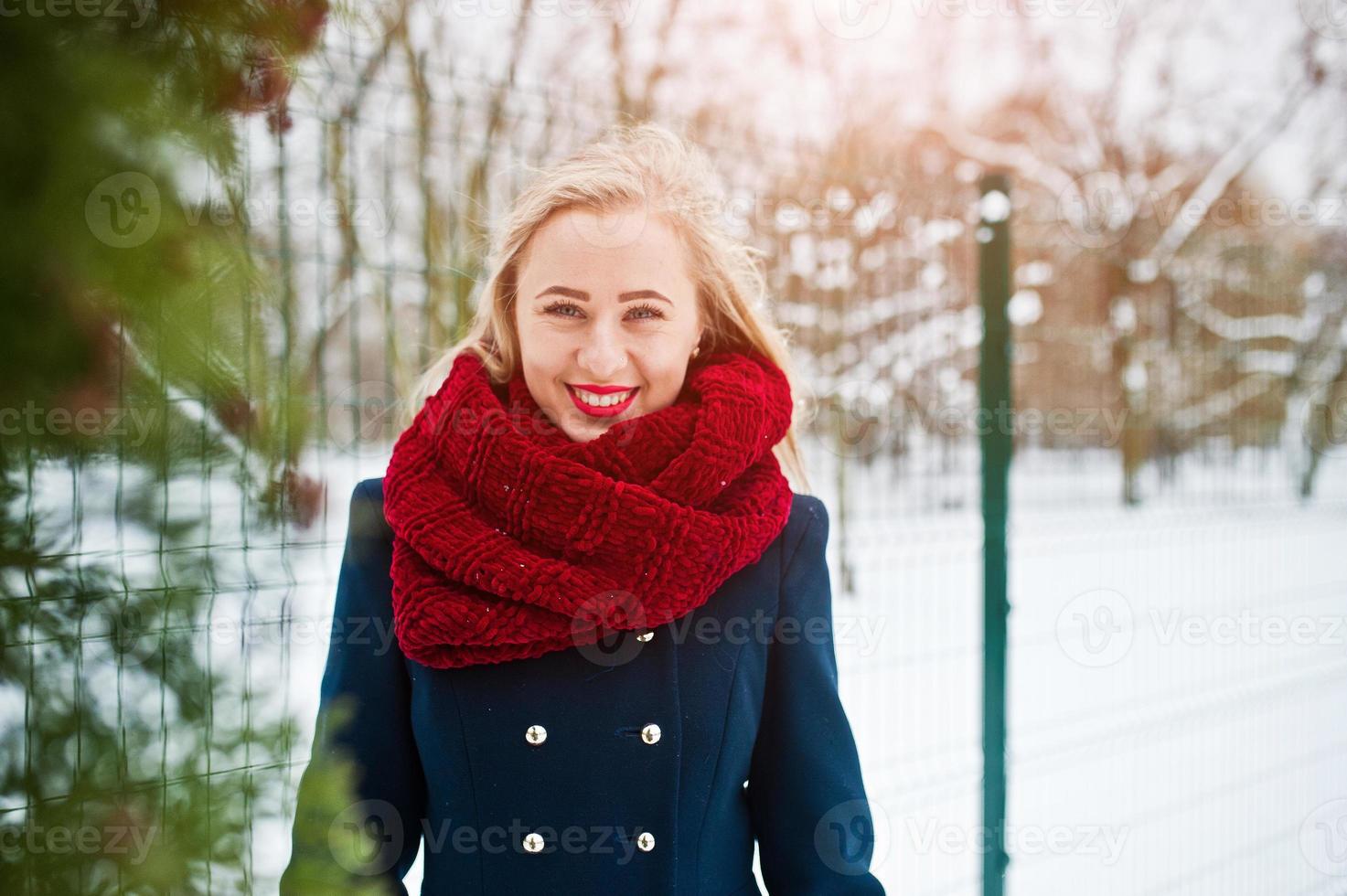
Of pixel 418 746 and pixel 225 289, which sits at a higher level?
pixel 225 289

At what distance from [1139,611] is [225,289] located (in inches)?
176

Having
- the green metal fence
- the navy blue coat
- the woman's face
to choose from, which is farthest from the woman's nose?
the green metal fence

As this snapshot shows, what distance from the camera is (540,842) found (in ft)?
4.54

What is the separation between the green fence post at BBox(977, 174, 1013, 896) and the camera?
8.82ft

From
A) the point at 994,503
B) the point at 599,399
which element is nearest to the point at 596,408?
the point at 599,399

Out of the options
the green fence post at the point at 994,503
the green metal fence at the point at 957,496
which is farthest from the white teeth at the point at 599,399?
the green fence post at the point at 994,503

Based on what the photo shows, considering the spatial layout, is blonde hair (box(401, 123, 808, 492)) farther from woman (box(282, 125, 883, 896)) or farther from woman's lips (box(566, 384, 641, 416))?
woman's lips (box(566, 384, 641, 416))

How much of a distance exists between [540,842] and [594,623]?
350 mm

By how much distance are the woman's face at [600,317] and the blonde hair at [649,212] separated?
39mm

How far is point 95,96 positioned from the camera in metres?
0.59

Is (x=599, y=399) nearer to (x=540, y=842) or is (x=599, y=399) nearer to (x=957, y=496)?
(x=540, y=842)

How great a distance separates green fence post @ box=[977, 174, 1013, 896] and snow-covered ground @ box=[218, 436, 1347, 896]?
14 cm

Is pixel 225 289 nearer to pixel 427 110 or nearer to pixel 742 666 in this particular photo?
pixel 742 666

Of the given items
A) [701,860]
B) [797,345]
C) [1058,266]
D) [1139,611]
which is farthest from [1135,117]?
[701,860]
